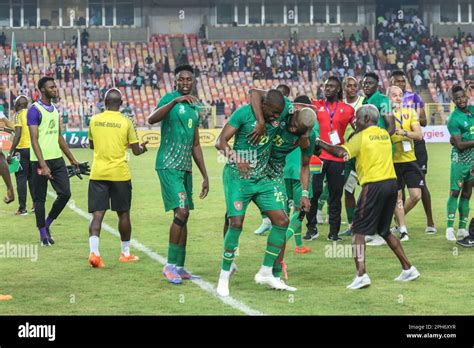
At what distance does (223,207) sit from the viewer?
19531mm

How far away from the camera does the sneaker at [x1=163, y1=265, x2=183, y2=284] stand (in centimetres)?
1076

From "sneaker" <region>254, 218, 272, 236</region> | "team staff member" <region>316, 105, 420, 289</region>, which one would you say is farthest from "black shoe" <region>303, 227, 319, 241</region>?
"team staff member" <region>316, 105, 420, 289</region>

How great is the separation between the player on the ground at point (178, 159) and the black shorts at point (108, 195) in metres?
1.23

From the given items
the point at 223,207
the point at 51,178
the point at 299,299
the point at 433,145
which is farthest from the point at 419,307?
the point at 433,145

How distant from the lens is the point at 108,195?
480 inches

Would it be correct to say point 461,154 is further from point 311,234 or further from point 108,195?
point 108,195

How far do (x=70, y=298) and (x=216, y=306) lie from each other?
1.48 m

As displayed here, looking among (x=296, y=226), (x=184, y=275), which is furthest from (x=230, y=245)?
(x=296, y=226)

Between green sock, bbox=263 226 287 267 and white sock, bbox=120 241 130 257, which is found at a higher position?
green sock, bbox=263 226 287 267

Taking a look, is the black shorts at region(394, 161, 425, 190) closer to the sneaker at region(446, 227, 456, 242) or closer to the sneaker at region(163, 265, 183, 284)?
the sneaker at region(446, 227, 456, 242)

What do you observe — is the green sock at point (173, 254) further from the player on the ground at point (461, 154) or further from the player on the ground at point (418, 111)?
the player on the ground at point (461, 154)

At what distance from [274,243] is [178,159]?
150 centimetres

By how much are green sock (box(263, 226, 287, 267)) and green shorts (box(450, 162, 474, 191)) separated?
4587 mm
